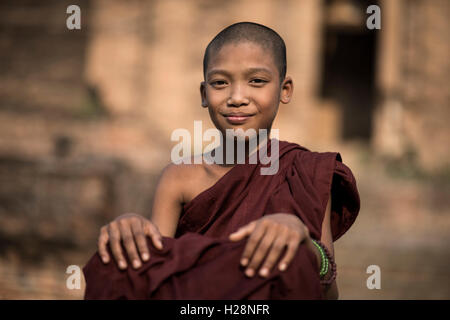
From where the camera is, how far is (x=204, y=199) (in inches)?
84.8

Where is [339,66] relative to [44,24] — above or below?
below

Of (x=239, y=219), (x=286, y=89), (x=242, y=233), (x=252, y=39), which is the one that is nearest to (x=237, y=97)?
(x=252, y=39)

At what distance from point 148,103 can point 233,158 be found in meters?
10.2

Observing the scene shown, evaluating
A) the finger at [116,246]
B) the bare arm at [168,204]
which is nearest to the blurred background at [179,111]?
the bare arm at [168,204]

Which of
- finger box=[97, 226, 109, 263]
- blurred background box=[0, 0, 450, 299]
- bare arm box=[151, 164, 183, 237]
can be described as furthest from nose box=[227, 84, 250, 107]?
blurred background box=[0, 0, 450, 299]

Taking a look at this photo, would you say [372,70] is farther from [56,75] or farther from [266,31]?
[266,31]

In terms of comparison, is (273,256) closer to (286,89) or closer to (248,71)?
(248,71)

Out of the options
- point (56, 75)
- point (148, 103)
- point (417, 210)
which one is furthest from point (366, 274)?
point (56, 75)

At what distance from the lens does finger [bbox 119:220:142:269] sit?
1682 millimetres

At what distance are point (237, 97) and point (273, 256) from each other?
701 mm

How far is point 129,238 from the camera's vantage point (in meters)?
1.71

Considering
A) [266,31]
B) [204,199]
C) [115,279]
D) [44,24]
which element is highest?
[44,24]

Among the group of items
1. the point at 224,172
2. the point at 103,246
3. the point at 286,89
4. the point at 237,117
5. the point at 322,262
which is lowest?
the point at 322,262

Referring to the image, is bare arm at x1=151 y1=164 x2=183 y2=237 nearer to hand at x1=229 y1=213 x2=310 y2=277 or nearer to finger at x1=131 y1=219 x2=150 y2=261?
finger at x1=131 y1=219 x2=150 y2=261
